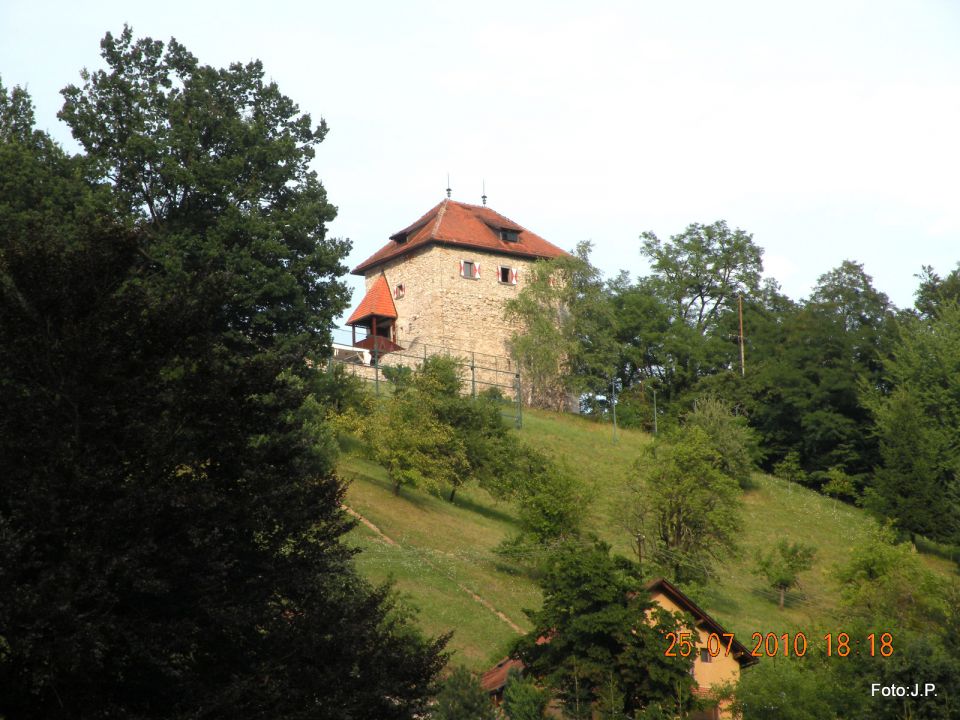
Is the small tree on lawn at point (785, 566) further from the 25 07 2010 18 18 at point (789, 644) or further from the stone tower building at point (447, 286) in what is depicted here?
the stone tower building at point (447, 286)

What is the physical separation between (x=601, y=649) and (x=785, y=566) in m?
16.4

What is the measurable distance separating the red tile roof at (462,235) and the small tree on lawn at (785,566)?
2634 centimetres

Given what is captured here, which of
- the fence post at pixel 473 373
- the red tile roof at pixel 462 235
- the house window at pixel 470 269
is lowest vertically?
the fence post at pixel 473 373

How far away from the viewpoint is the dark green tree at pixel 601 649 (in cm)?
2339

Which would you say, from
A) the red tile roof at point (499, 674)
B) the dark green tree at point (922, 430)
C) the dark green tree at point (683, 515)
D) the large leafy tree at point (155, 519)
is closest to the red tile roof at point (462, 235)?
the dark green tree at point (922, 430)

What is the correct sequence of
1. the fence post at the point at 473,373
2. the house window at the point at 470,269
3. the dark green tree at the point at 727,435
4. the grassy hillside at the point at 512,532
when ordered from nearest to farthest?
the grassy hillside at the point at 512,532 < the dark green tree at the point at 727,435 < the fence post at the point at 473,373 < the house window at the point at 470,269

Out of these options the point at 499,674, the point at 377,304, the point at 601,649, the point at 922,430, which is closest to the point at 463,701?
the point at 601,649

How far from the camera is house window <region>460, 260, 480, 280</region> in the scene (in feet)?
198

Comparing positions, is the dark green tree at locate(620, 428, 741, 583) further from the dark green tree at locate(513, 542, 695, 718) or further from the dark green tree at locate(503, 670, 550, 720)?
the dark green tree at locate(503, 670, 550, 720)

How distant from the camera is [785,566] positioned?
3841 cm

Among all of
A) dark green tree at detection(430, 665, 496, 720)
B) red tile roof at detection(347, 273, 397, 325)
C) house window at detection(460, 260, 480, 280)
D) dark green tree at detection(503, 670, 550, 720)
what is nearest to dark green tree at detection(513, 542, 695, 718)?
dark green tree at detection(503, 670, 550, 720)

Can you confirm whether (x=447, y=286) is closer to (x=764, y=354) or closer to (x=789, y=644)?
(x=764, y=354)

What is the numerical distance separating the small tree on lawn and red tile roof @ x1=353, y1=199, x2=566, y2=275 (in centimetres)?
2634

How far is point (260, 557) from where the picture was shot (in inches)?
518
